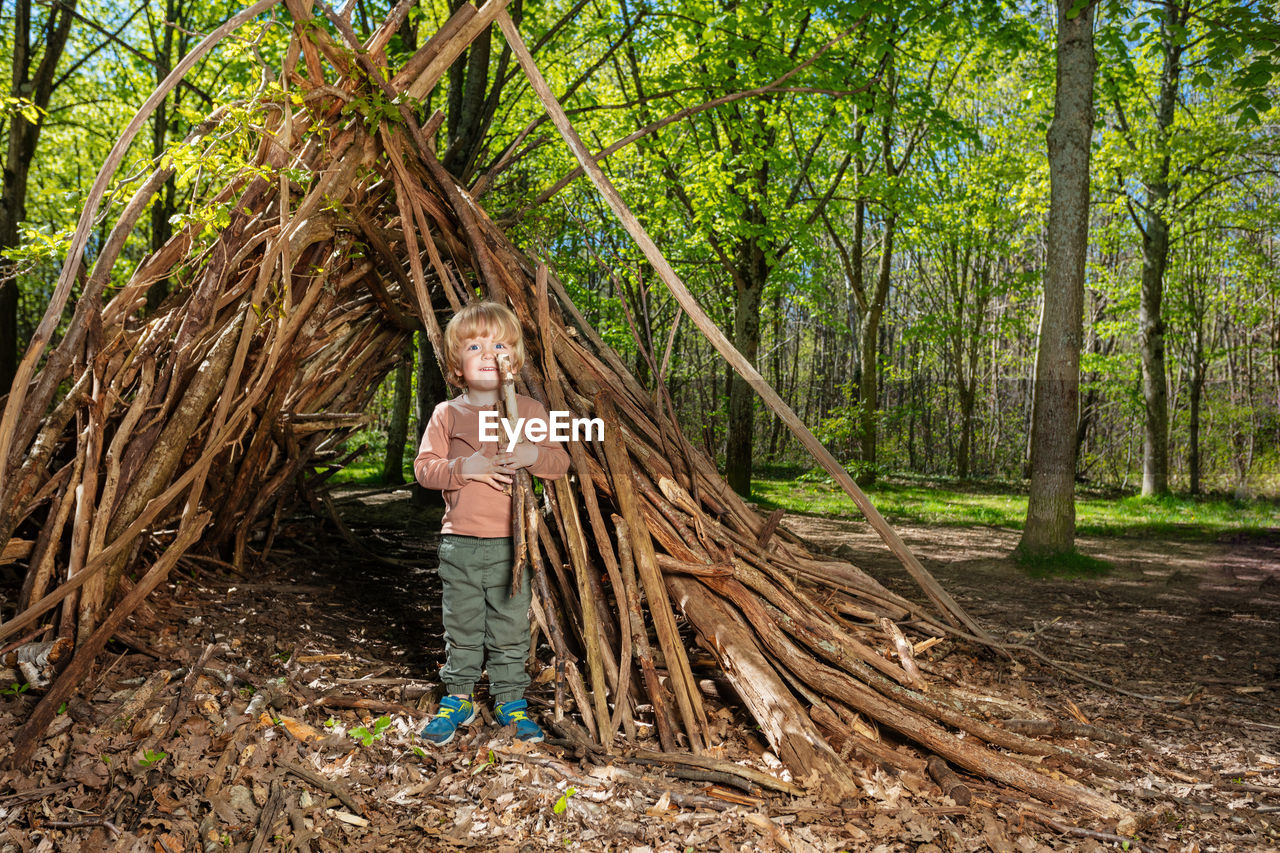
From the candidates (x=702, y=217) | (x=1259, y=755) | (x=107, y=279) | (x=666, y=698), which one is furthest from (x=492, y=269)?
(x=702, y=217)

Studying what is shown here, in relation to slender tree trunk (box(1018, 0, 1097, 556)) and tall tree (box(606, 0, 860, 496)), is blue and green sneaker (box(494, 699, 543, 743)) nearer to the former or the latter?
slender tree trunk (box(1018, 0, 1097, 556))

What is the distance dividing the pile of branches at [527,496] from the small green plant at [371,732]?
63 cm

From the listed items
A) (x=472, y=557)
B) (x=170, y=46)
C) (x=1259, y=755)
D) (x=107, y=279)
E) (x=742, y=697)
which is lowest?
(x=1259, y=755)

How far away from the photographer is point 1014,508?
1170cm

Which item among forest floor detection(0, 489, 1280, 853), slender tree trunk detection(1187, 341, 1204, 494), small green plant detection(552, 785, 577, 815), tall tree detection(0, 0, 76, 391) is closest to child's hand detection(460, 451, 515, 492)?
forest floor detection(0, 489, 1280, 853)

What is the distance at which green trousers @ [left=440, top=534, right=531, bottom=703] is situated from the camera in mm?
2570

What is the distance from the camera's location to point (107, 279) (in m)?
2.92

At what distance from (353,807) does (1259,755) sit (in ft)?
10.3

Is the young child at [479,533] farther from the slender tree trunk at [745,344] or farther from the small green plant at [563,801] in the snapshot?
the slender tree trunk at [745,344]

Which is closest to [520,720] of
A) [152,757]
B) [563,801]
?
[563,801]

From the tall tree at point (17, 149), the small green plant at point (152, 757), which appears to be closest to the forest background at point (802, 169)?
the tall tree at point (17, 149)

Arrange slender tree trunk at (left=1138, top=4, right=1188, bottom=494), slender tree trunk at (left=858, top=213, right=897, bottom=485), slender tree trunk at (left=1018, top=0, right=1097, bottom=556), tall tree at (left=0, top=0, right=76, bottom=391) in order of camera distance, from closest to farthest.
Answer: slender tree trunk at (left=1018, top=0, right=1097, bottom=556) → tall tree at (left=0, top=0, right=76, bottom=391) → slender tree trunk at (left=1138, top=4, right=1188, bottom=494) → slender tree trunk at (left=858, top=213, right=897, bottom=485)

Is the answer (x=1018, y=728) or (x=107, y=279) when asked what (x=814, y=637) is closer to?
(x=1018, y=728)

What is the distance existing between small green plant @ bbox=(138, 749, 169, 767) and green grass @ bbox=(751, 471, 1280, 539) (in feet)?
21.5
